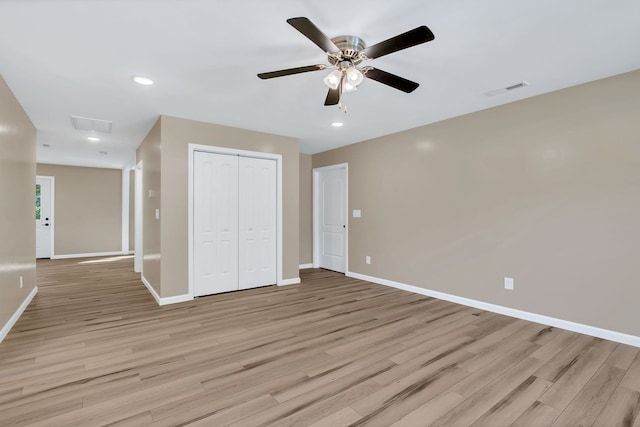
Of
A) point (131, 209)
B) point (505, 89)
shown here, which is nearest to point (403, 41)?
point (505, 89)

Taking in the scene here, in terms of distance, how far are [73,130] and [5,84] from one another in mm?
1926

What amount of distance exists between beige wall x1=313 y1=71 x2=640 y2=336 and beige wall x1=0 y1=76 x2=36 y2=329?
4.69m

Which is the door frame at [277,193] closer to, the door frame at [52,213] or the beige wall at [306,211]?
the beige wall at [306,211]

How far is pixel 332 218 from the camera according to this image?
6.36 m

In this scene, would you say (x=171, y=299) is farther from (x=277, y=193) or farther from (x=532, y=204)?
(x=532, y=204)

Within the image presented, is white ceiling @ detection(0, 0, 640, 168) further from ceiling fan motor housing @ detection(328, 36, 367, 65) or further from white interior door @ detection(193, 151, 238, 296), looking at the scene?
white interior door @ detection(193, 151, 238, 296)

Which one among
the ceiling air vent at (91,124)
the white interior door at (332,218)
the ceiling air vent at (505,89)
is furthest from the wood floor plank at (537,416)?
the ceiling air vent at (91,124)

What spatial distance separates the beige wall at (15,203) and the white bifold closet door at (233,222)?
1.84 m

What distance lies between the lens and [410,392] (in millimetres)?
2115

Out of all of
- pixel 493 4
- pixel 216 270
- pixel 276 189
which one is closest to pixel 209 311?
pixel 216 270

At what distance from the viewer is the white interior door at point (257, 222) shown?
4.79 meters

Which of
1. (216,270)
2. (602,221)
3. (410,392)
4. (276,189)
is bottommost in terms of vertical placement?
(410,392)

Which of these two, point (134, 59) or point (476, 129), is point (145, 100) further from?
point (476, 129)

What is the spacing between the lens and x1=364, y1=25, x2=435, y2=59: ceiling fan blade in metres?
1.74
